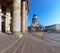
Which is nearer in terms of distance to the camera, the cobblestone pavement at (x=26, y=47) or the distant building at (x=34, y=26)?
the cobblestone pavement at (x=26, y=47)

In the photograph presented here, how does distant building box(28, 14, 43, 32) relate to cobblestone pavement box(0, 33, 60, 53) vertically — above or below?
above

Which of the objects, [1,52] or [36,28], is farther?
[36,28]

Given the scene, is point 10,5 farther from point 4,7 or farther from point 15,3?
point 15,3

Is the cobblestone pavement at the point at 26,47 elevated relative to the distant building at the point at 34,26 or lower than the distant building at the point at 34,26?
lower

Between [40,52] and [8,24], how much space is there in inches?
948

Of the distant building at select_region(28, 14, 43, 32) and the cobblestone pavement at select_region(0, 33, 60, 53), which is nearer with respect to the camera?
the cobblestone pavement at select_region(0, 33, 60, 53)

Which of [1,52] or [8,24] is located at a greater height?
[8,24]

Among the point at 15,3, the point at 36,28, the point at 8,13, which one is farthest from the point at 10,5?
the point at 36,28

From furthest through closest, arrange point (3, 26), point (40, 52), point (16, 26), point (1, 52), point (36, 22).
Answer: point (36, 22), point (3, 26), point (16, 26), point (40, 52), point (1, 52)

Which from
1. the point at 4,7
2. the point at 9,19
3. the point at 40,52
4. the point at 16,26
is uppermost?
the point at 4,7

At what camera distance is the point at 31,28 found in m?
81.6

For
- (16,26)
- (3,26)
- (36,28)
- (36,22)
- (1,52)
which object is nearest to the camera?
(1,52)

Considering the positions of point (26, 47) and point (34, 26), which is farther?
point (34, 26)

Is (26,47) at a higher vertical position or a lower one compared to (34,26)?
lower
